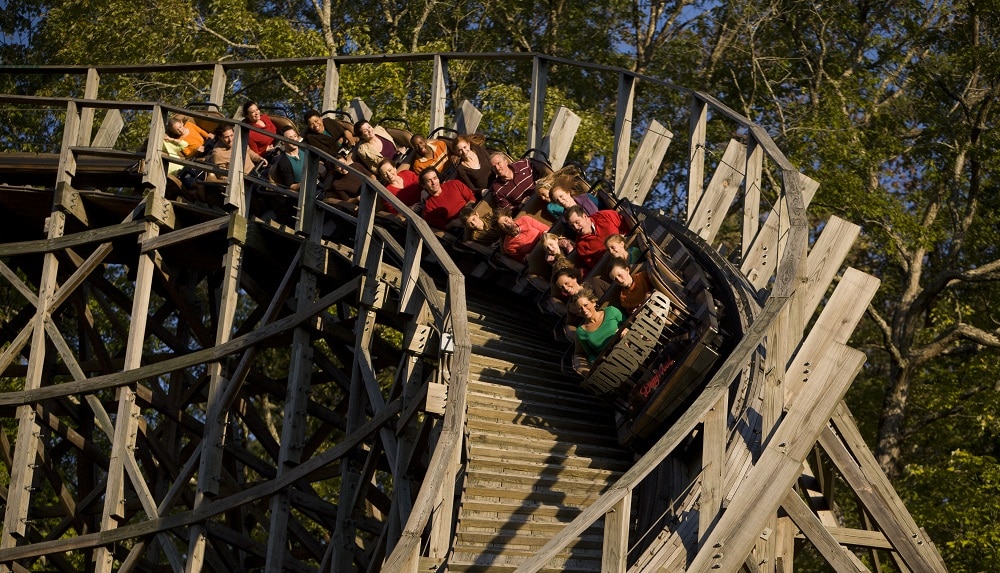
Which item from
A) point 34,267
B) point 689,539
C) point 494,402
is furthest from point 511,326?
point 34,267

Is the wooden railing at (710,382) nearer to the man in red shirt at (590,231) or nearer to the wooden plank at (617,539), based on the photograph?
the wooden plank at (617,539)

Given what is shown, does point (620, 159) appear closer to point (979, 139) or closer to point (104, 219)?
point (104, 219)

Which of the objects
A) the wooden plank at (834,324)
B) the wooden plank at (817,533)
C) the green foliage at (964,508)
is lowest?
the wooden plank at (817,533)

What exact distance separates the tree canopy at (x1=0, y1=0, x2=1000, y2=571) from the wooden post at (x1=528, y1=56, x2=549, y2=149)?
5531 mm

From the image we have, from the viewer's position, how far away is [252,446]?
2420 centimetres

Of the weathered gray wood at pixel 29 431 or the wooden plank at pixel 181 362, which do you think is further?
the weathered gray wood at pixel 29 431

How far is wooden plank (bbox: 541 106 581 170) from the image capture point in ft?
39.1

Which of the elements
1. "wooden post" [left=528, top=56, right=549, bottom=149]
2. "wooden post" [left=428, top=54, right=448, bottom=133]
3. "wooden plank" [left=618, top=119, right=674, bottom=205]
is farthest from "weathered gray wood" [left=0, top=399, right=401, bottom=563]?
"wooden post" [left=428, top=54, right=448, bottom=133]

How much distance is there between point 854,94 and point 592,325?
11.5 meters

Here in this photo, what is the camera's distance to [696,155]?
10.8 meters

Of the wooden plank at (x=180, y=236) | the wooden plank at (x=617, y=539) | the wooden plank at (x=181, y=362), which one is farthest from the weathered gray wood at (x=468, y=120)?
the wooden plank at (x=617, y=539)

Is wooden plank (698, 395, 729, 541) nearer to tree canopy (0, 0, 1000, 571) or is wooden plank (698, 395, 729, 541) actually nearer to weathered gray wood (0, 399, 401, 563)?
weathered gray wood (0, 399, 401, 563)

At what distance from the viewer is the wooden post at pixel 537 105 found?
1213 centimetres

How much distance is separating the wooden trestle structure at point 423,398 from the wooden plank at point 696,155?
37mm
